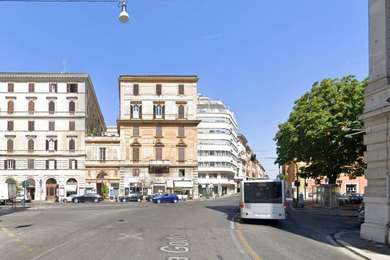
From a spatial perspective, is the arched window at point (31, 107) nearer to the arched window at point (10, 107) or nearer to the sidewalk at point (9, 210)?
the arched window at point (10, 107)

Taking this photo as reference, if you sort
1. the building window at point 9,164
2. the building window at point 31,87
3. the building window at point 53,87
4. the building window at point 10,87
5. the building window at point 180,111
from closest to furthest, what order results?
1. the building window at point 9,164
2. the building window at point 10,87
3. the building window at point 31,87
4. the building window at point 53,87
5. the building window at point 180,111

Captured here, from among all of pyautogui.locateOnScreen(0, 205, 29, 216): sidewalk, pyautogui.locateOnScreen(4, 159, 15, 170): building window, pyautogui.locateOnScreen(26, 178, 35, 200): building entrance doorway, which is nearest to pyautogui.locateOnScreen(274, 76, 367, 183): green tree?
pyautogui.locateOnScreen(0, 205, 29, 216): sidewalk

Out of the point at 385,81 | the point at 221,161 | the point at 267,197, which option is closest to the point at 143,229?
the point at 267,197

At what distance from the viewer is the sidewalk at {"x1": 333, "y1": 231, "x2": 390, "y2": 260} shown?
46.0ft

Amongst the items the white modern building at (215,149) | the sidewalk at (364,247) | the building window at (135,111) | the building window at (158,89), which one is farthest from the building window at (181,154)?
the sidewalk at (364,247)

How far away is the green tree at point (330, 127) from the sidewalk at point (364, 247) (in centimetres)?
2052

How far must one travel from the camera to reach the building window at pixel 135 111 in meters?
88.9

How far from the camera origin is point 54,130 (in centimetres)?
8544

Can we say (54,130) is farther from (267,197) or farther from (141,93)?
(267,197)

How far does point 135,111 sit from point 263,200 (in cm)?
6542

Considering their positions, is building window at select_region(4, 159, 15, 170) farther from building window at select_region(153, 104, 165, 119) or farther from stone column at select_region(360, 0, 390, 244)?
stone column at select_region(360, 0, 390, 244)

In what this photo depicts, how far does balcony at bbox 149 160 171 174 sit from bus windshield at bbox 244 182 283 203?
2478 inches

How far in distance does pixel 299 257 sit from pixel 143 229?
9533mm

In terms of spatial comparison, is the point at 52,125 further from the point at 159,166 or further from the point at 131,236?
the point at 131,236
